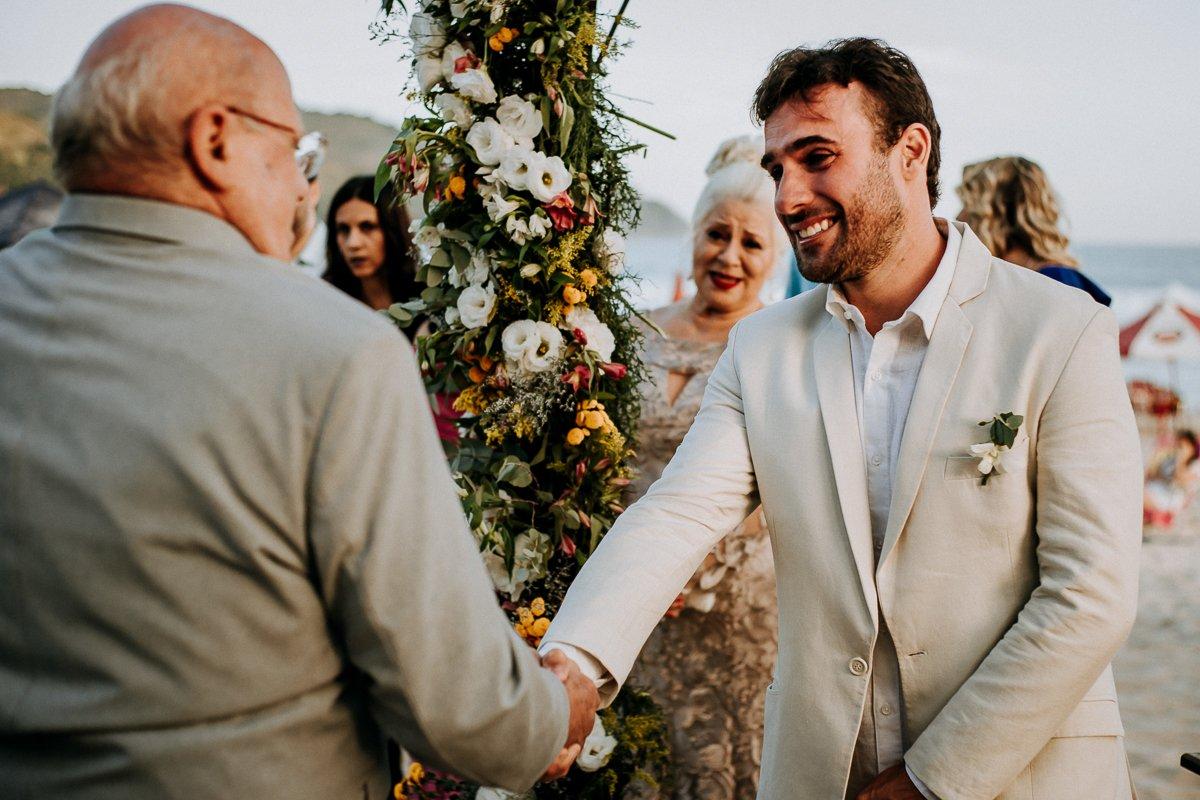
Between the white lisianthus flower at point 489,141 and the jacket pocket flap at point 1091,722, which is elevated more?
the white lisianthus flower at point 489,141

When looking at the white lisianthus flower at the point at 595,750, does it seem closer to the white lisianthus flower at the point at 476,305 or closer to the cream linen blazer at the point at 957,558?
the cream linen blazer at the point at 957,558

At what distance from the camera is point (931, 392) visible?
2191mm

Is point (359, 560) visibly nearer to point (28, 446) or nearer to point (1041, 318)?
point (28, 446)

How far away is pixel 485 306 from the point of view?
2680 mm

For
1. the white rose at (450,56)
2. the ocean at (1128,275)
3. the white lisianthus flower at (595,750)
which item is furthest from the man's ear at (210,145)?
the white lisianthus flower at (595,750)

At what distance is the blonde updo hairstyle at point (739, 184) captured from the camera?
14.0 ft

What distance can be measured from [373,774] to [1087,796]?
1414 millimetres

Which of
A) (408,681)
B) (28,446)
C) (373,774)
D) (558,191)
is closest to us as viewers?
(28,446)

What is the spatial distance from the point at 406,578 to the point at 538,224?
53.7 inches

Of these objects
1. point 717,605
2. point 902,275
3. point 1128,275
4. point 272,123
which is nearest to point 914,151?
point 902,275

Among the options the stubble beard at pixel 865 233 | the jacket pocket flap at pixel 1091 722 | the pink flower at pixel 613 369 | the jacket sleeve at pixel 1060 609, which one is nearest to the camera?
the jacket sleeve at pixel 1060 609

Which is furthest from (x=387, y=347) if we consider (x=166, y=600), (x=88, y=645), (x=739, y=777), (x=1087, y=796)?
(x=739, y=777)

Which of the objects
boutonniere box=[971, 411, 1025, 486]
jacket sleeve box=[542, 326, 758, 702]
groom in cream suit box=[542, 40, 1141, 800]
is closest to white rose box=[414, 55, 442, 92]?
groom in cream suit box=[542, 40, 1141, 800]

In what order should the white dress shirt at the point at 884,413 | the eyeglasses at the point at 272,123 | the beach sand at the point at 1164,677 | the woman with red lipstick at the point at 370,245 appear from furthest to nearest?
the beach sand at the point at 1164,677 < the woman with red lipstick at the point at 370,245 < the white dress shirt at the point at 884,413 < the eyeglasses at the point at 272,123
